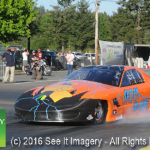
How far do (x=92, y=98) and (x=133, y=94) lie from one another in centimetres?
135

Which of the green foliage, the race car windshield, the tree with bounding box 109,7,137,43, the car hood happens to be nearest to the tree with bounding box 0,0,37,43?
the race car windshield

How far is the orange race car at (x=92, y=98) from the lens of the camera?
670 cm

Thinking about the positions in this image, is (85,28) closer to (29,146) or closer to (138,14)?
(138,14)

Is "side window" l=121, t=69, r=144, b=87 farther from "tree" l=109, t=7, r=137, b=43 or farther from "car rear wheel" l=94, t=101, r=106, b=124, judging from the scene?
"tree" l=109, t=7, r=137, b=43

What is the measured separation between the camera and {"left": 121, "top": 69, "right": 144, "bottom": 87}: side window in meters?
7.86

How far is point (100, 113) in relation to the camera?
7066 mm

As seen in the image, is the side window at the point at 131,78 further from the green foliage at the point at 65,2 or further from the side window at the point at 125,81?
the green foliage at the point at 65,2

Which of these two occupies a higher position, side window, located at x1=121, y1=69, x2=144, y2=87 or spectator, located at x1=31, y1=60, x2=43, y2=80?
side window, located at x1=121, y1=69, x2=144, y2=87

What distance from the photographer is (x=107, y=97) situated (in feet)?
23.2

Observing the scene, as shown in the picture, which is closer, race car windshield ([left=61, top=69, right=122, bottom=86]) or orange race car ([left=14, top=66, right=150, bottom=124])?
orange race car ([left=14, top=66, right=150, bottom=124])

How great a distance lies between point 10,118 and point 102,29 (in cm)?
10751

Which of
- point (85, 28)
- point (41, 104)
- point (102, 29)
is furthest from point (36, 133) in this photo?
point (102, 29)

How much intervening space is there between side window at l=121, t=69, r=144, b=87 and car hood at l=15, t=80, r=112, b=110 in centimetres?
60

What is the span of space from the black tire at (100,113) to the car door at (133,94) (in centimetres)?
55
